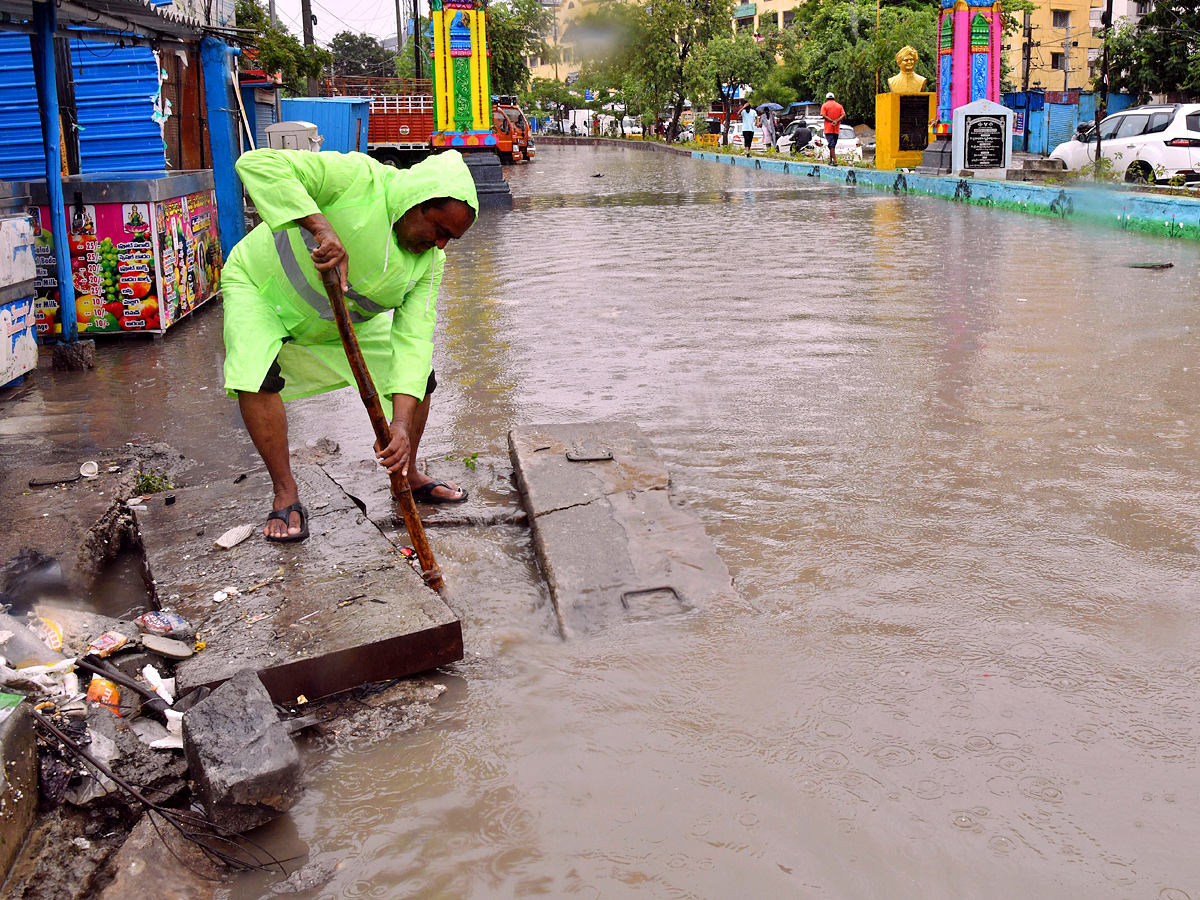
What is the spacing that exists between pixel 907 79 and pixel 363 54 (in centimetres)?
6567

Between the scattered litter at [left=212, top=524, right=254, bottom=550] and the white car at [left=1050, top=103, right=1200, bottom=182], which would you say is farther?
the white car at [left=1050, top=103, right=1200, bottom=182]

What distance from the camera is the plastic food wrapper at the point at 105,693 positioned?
262cm

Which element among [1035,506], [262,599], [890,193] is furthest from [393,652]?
[890,193]

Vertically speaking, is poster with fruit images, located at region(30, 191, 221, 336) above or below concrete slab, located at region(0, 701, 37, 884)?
above

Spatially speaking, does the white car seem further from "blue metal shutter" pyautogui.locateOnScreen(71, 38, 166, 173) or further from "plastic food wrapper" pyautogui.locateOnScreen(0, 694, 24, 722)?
"plastic food wrapper" pyautogui.locateOnScreen(0, 694, 24, 722)

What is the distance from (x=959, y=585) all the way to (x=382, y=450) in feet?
5.95

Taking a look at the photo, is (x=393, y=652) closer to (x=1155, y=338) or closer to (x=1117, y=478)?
(x=1117, y=478)

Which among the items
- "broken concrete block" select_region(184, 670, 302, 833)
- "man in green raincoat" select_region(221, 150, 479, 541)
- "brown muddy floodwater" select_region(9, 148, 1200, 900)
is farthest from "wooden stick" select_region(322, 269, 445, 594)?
"broken concrete block" select_region(184, 670, 302, 833)

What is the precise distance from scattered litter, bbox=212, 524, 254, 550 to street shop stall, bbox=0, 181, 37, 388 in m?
3.04

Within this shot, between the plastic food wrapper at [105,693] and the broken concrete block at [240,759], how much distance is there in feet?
1.12

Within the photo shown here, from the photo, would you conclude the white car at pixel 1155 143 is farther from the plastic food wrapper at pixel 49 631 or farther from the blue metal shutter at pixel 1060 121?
the plastic food wrapper at pixel 49 631

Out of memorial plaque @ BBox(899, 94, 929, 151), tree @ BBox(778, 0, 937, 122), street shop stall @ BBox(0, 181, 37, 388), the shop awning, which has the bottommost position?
street shop stall @ BBox(0, 181, 37, 388)

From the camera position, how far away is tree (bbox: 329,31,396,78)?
247ft

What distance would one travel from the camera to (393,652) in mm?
2855
